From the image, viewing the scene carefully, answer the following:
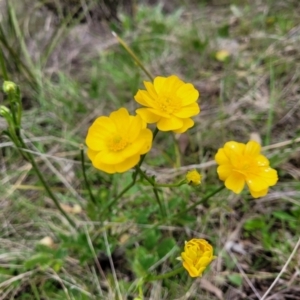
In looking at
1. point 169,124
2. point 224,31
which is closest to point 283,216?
point 169,124

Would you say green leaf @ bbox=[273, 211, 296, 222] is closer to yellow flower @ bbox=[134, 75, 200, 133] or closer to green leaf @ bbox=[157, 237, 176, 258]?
green leaf @ bbox=[157, 237, 176, 258]

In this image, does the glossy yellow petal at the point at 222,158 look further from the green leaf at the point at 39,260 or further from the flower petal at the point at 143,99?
the green leaf at the point at 39,260

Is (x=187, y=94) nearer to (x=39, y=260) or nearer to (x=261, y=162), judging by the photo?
(x=261, y=162)

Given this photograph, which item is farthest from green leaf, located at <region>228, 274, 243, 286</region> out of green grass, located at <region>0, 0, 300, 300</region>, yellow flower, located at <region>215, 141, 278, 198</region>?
yellow flower, located at <region>215, 141, 278, 198</region>

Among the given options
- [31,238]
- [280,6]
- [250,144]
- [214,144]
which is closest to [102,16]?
[280,6]

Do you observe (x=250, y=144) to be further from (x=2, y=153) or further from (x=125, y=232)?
(x=2, y=153)

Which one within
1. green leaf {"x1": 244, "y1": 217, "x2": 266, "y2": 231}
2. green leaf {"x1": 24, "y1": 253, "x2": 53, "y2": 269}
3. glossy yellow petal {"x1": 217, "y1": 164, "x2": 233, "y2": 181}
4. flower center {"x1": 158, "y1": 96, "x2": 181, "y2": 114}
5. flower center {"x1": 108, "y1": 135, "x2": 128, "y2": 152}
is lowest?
green leaf {"x1": 244, "y1": 217, "x2": 266, "y2": 231}

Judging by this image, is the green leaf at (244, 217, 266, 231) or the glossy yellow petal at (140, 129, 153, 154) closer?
the glossy yellow petal at (140, 129, 153, 154)

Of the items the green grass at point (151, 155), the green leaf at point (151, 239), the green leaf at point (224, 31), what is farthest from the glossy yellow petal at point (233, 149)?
the green leaf at point (224, 31)
